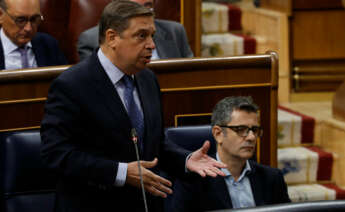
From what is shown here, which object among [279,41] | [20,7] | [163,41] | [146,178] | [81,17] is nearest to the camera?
[146,178]

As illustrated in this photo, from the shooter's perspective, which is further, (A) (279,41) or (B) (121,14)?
(A) (279,41)

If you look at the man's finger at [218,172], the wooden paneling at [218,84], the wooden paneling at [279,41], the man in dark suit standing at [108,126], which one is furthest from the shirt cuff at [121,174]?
the wooden paneling at [279,41]

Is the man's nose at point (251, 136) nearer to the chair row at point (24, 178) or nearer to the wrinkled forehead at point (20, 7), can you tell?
the chair row at point (24, 178)

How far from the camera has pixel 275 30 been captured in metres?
1.92

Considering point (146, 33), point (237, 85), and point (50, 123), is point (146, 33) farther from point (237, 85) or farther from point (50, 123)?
point (237, 85)

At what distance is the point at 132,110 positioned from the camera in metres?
0.78

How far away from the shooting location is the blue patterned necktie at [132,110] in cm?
78

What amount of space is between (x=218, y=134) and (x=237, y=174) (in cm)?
7

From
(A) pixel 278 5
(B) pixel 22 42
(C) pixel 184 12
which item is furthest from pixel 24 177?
(A) pixel 278 5

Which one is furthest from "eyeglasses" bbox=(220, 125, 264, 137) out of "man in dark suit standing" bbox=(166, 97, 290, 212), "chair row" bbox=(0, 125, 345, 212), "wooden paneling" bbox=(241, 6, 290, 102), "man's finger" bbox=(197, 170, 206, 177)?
"wooden paneling" bbox=(241, 6, 290, 102)

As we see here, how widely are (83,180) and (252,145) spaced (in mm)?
301

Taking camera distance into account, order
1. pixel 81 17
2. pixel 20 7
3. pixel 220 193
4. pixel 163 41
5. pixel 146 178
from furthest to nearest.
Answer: pixel 81 17, pixel 163 41, pixel 20 7, pixel 220 193, pixel 146 178

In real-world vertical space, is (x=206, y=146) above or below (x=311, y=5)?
below

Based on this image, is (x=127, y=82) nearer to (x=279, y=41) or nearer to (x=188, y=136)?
(x=188, y=136)
